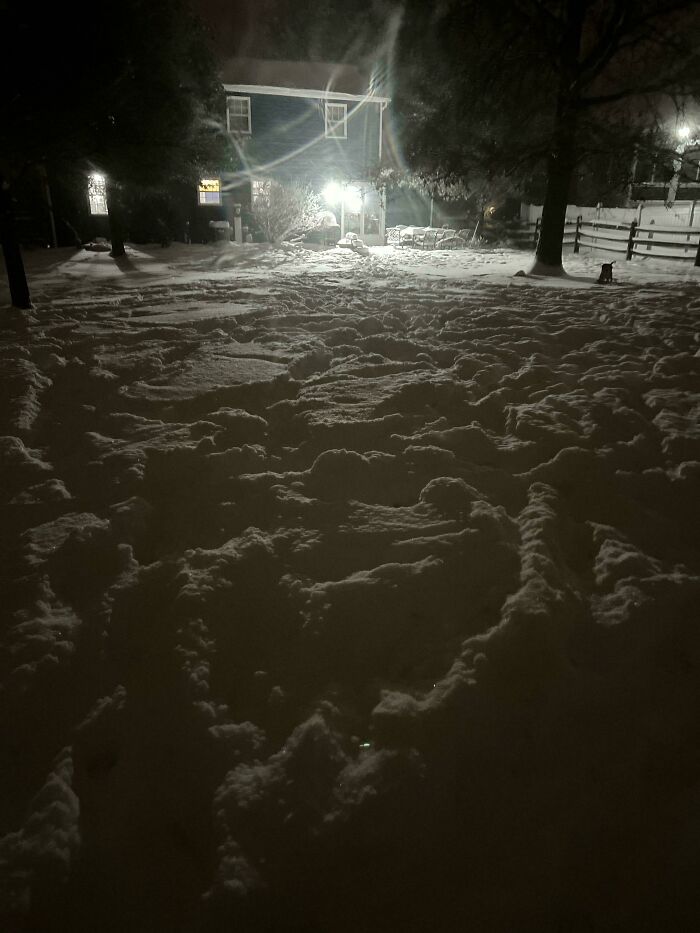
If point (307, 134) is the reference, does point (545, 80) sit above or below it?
below

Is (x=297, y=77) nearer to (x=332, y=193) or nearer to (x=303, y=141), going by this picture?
(x=303, y=141)

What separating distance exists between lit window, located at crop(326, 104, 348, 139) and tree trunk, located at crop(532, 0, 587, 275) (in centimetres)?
1235

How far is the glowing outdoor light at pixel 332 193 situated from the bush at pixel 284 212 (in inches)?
39.7

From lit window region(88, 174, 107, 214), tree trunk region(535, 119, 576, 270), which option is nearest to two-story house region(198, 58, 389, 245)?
lit window region(88, 174, 107, 214)

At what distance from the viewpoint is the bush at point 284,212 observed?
20531mm

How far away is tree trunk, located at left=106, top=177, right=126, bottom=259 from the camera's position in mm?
13854

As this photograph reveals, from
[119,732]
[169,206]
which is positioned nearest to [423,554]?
[119,732]

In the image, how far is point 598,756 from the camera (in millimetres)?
1587

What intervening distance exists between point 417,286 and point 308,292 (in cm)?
203

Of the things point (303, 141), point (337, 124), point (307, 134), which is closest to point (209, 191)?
point (303, 141)

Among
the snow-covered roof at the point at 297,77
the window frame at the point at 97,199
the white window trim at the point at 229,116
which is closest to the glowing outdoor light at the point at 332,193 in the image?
the snow-covered roof at the point at 297,77

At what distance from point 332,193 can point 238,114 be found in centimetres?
446

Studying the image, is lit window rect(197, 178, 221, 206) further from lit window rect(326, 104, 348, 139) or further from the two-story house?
lit window rect(326, 104, 348, 139)

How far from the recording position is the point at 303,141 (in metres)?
21.7
